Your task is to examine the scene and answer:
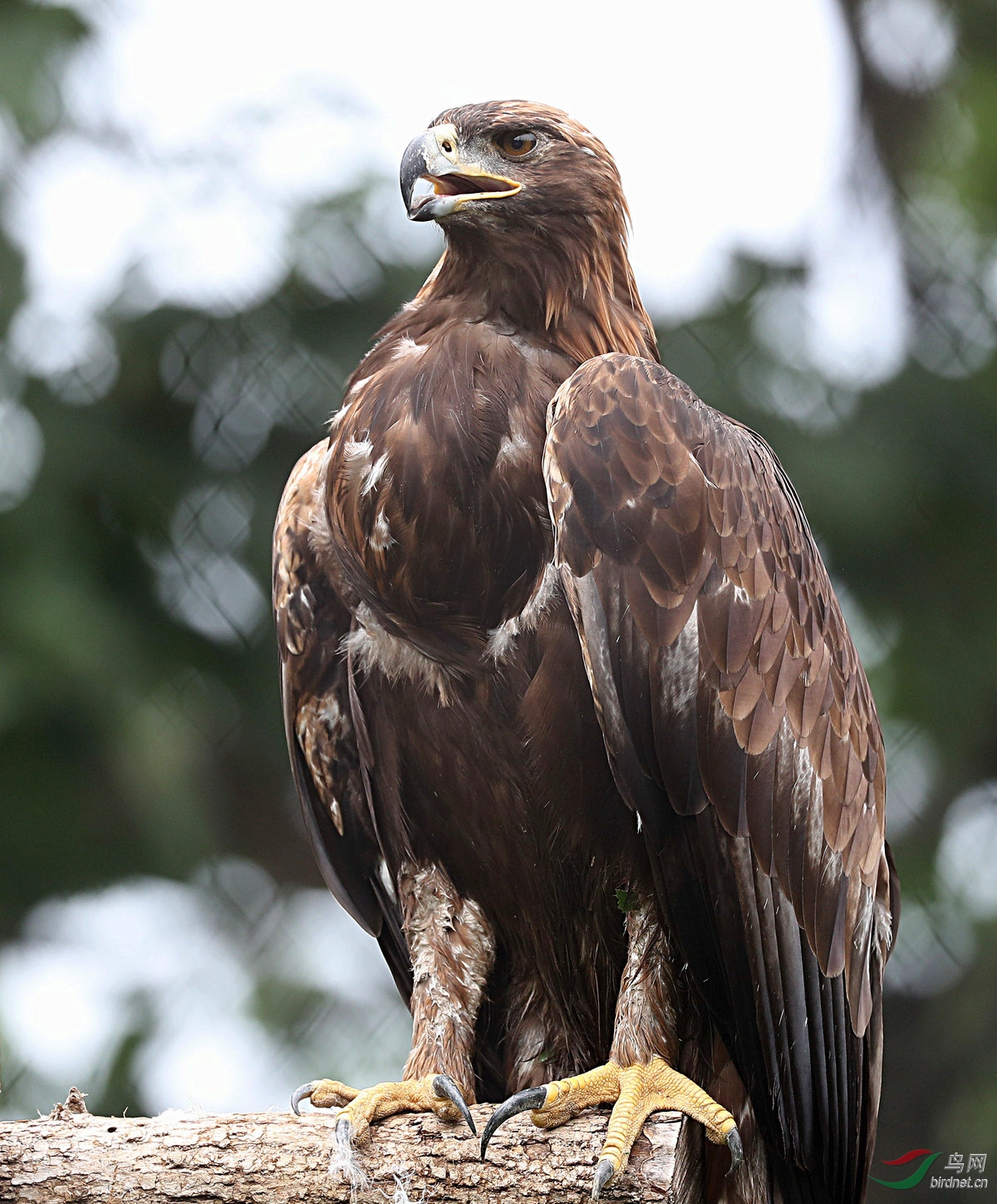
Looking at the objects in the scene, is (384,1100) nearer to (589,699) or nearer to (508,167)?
(589,699)

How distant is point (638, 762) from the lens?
3121 millimetres

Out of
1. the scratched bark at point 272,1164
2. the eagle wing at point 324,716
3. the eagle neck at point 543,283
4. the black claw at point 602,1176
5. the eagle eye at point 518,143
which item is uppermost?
the eagle eye at point 518,143

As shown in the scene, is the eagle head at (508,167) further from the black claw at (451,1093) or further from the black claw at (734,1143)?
the black claw at (734,1143)

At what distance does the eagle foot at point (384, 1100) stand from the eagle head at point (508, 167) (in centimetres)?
181

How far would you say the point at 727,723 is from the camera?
3.16 metres

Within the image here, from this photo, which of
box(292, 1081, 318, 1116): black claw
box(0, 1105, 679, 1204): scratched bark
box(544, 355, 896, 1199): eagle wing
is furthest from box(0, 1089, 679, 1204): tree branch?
box(544, 355, 896, 1199): eagle wing

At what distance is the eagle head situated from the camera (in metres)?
3.37

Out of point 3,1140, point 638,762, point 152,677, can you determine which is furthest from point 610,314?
point 152,677

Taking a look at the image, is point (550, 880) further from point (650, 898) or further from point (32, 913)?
point (32, 913)

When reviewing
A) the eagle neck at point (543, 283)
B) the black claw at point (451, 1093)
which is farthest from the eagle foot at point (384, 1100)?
the eagle neck at point (543, 283)

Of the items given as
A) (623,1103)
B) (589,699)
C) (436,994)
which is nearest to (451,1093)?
(623,1103)

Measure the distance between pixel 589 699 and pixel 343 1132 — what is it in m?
0.97

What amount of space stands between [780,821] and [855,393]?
387 cm

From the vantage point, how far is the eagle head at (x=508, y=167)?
133 inches
